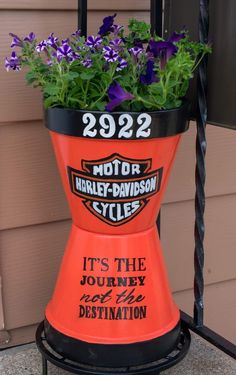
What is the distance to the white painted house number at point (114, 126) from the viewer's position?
113cm

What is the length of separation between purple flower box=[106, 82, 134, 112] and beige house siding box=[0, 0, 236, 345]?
48cm

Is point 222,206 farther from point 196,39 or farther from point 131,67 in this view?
point 131,67

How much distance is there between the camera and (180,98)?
1.29m

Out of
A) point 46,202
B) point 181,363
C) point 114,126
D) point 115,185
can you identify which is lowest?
point 181,363

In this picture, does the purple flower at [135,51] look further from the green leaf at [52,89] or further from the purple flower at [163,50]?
the green leaf at [52,89]

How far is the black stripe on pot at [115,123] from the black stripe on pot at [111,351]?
1.64 ft

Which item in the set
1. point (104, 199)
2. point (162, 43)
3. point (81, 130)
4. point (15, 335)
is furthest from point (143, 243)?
point (15, 335)

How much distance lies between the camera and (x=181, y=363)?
1617 millimetres

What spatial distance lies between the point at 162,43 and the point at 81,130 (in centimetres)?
26

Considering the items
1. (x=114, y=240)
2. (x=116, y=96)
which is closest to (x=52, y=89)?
→ (x=116, y=96)

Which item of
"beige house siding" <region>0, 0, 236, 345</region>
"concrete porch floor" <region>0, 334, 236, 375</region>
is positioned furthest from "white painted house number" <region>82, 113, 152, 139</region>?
"concrete porch floor" <region>0, 334, 236, 375</region>

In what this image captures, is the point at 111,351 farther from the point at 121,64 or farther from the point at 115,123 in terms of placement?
the point at 121,64

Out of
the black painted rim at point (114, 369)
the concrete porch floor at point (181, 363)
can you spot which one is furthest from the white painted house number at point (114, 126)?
the concrete porch floor at point (181, 363)

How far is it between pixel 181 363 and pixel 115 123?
2.78 ft
